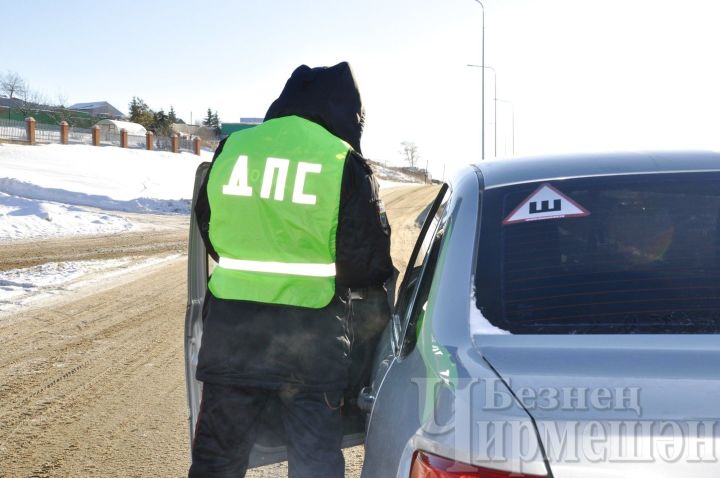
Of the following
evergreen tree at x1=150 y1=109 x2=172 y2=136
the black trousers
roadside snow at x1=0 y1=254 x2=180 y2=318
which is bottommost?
roadside snow at x1=0 y1=254 x2=180 y2=318

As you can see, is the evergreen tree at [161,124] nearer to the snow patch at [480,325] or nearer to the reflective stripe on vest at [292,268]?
the reflective stripe on vest at [292,268]

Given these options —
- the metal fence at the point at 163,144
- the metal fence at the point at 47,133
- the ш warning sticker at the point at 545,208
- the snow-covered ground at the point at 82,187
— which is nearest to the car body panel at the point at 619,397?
the ш warning sticker at the point at 545,208

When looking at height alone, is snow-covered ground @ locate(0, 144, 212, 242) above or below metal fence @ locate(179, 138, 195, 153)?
below

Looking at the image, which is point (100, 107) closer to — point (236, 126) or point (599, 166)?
point (236, 126)

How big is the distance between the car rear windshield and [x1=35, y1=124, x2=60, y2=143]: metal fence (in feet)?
155

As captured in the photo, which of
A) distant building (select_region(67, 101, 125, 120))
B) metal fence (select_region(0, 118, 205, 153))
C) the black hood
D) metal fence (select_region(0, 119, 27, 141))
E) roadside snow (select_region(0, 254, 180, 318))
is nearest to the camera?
Result: the black hood

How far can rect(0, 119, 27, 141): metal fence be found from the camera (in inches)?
1714

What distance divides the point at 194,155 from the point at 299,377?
54.6 metres

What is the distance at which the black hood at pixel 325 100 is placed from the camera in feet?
8.92

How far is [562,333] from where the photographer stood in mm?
1763

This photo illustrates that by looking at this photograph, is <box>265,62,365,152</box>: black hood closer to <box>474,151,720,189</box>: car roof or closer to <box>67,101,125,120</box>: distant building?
<box>474,151,720,189</box>: car roof

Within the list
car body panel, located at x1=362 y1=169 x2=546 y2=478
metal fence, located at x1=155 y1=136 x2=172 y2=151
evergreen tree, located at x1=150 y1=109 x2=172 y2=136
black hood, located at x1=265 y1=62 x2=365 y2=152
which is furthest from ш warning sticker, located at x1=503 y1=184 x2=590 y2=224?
evergreen tree, located at x1=150 y1=109 x2=172 y2=136

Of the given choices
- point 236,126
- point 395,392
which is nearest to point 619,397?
point 395,392

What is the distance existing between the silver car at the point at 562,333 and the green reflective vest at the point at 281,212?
0.37 metres
